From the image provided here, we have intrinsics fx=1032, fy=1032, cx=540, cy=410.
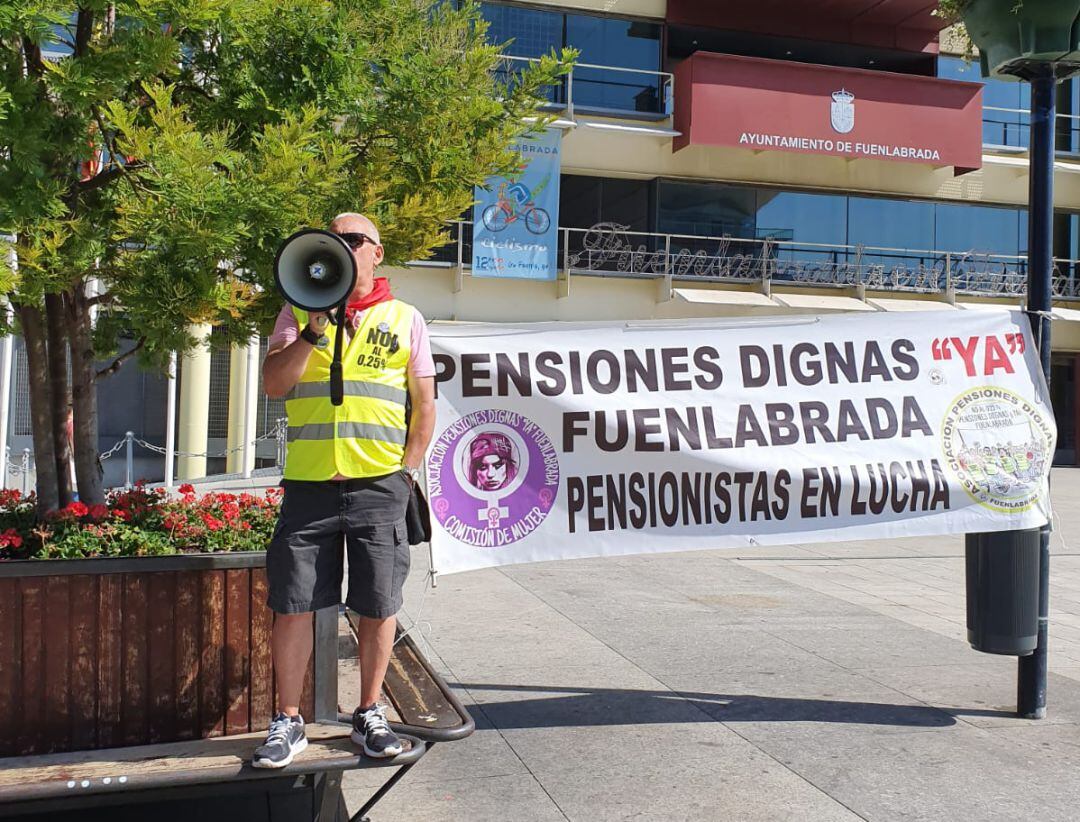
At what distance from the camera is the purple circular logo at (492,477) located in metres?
4.86

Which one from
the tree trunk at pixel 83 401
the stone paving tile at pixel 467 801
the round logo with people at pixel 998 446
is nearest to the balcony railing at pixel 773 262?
the tree trunk at pixel 83 401

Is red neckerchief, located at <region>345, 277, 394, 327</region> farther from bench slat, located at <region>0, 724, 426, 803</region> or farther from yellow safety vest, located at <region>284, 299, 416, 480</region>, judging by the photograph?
bench slat, located at <region>0, 724, 426, 803</region>

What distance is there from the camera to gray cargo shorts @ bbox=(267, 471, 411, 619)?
3545 mm

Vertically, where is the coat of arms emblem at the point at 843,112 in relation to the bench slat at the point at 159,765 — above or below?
above

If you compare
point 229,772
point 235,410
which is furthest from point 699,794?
point 235,410

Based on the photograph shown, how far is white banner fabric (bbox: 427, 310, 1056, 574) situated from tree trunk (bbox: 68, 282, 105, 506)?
1730mm

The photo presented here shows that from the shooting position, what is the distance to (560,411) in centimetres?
505

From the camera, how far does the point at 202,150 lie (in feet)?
12.7

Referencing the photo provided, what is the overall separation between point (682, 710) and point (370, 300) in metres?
2.96

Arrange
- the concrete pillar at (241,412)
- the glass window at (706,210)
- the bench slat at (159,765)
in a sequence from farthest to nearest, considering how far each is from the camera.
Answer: the glass window at (706,210) → the concrete pillar at (241,412) → the bench slat at (159,765)

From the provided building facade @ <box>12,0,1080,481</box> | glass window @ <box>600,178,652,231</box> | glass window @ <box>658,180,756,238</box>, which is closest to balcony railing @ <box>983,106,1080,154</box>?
building facade @ <box>12,0,1080,481</box>

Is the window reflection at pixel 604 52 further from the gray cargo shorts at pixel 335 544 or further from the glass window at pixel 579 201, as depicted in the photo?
the gray cargo shorts at pixel 335 544

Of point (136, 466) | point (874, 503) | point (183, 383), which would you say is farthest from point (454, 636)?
point (136, 466)

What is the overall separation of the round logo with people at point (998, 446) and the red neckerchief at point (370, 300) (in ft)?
10.5
